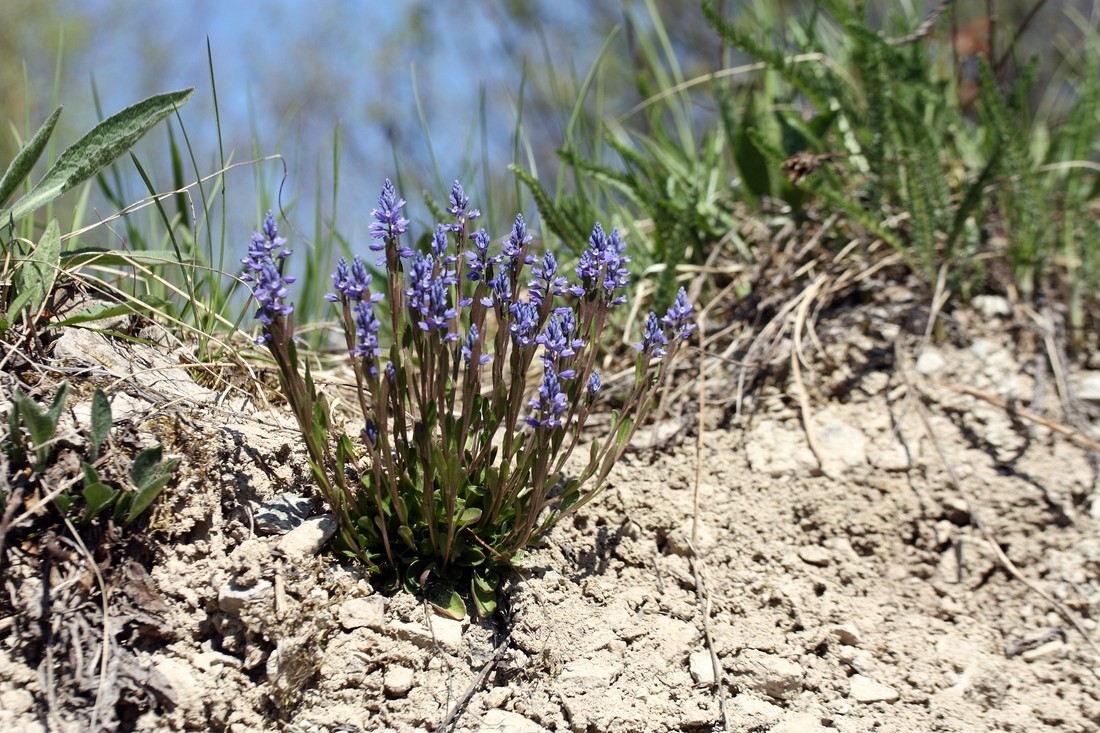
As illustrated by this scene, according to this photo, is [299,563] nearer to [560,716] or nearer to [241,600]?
[241,600]

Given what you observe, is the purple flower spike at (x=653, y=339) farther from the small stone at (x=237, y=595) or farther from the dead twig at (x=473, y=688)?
the small stone at (x=237, y=595)

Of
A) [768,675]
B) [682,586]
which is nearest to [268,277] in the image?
[682,586]

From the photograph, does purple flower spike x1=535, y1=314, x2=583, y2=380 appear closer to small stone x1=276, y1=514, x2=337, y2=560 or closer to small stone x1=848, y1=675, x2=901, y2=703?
small stone x1=276, y1=514, x2=337, y2=560

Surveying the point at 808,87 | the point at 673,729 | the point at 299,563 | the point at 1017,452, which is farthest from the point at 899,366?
the point at 299,563

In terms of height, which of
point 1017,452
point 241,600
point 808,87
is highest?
point 808,87

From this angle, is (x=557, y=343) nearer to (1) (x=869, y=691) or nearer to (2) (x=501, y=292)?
(2) (x=501, y=292)

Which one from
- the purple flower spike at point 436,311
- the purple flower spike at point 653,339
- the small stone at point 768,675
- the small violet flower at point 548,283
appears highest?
the purple flower spike at point 436,311

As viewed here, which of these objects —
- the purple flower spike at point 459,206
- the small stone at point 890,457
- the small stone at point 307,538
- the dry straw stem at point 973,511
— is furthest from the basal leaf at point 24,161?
the dry straw stem at point 973,511
